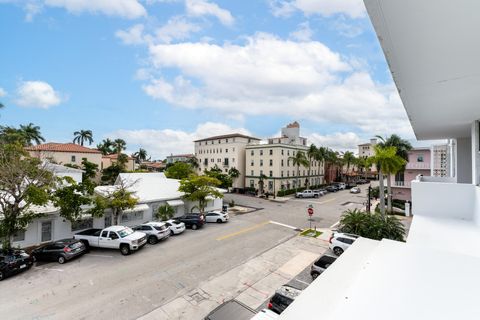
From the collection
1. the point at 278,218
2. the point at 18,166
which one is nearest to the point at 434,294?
the point at 18,166

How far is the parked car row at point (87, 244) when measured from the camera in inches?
519

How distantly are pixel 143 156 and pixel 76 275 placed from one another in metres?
78.0

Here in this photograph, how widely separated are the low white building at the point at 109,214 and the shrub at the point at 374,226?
1662cm

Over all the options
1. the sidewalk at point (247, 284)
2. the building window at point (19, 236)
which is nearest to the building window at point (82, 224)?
the building window at point (19, 236)

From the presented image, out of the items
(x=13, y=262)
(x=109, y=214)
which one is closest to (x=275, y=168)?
(x=109, y=214)

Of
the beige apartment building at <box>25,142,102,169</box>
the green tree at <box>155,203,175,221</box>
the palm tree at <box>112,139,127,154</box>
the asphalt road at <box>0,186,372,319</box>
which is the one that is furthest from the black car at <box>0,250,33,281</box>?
the palm tree at <box>112,139,127,154</box>

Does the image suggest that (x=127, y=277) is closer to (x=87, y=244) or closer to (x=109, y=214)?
(x=87, y=244)

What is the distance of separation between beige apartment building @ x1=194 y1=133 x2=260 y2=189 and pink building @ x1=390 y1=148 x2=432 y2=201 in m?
28.3

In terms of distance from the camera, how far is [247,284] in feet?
39.7

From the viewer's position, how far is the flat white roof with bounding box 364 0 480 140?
2676 mm

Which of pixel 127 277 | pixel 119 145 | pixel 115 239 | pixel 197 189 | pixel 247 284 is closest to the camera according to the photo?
pixel 247 284

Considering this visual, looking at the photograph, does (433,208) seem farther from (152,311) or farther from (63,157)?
(63,157)

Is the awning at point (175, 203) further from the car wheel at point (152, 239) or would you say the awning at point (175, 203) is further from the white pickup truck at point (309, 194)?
the white pickup truck at point (309, 194)

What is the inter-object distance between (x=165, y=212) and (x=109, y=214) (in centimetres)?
503
